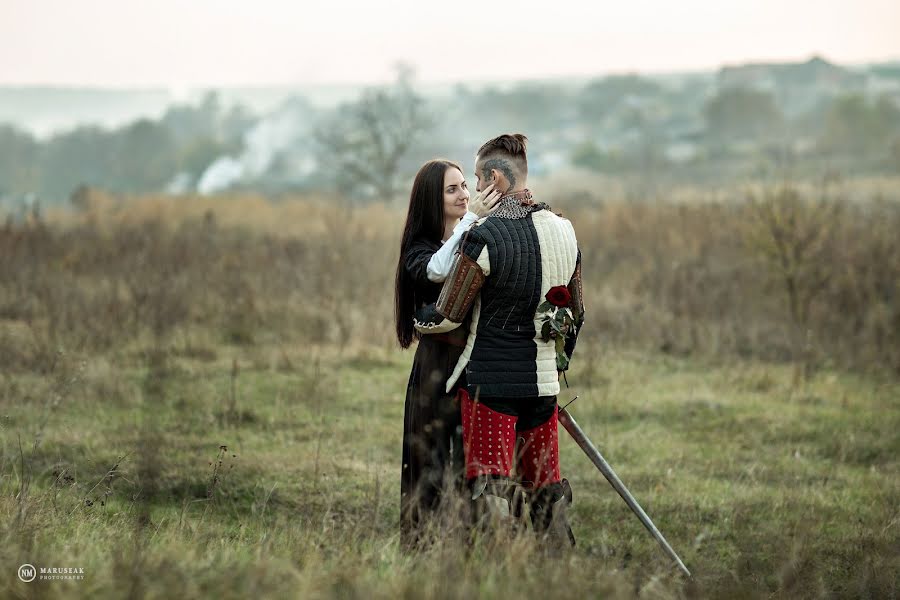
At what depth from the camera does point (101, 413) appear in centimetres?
833

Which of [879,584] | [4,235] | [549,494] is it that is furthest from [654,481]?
[4,235]

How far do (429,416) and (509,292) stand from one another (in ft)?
2.70

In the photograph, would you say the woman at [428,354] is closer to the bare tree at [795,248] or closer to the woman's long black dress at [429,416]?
the woman's long black dress at [429,416]

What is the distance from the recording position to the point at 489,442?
469 centimetres

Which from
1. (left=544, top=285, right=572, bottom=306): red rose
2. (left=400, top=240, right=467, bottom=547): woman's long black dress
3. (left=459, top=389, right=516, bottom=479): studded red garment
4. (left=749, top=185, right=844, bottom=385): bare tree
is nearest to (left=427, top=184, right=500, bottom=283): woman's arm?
(left=400, top=240, right=467, bottom=547): woman's long black dress

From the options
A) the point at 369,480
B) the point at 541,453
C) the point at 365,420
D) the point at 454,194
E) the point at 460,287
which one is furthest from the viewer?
the point at 365,420

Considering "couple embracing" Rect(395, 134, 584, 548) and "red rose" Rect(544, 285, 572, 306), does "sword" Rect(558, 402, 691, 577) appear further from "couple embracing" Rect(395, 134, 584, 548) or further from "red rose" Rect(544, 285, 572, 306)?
"red rose" Rect(544, 285, 572, 306)

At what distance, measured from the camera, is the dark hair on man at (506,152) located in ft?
15.4

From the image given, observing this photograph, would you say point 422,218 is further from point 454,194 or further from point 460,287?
point 460,287

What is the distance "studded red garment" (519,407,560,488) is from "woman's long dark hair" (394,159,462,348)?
2.65 feet

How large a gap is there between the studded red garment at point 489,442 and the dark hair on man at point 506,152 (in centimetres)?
109

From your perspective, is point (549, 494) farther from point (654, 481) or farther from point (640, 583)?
point (654, 481)

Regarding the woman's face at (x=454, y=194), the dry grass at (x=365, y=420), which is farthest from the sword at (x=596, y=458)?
the woman's face at (x=454, y=194)

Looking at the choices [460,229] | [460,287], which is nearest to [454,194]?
[460,229]
